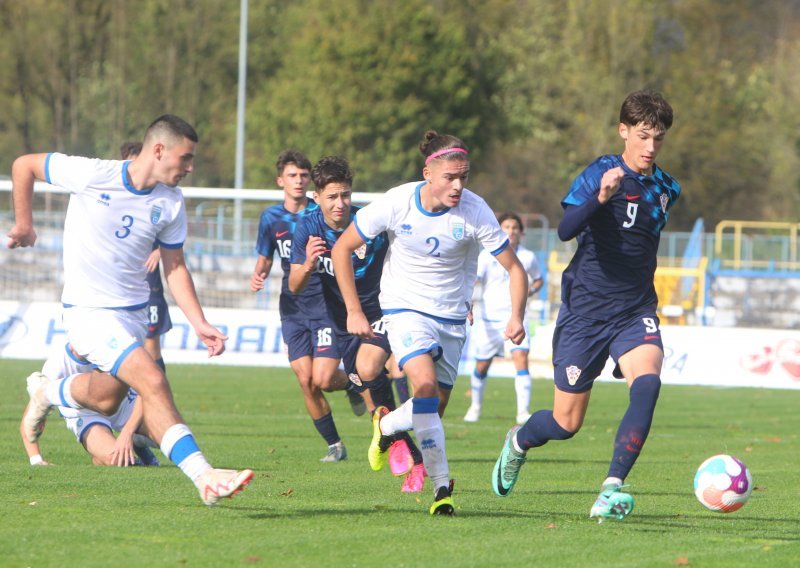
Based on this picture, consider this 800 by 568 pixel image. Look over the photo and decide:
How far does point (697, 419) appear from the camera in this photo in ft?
53.2

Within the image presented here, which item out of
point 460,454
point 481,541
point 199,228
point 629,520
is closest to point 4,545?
point 481,541

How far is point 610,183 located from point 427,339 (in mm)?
1628

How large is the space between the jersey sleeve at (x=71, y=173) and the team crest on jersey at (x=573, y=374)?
2923 millimetres

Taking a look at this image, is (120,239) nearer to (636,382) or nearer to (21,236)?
(21,236)

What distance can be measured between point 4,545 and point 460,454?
19.6 ft

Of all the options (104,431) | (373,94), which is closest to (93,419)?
(104,431)

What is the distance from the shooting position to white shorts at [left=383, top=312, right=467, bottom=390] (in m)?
8.02

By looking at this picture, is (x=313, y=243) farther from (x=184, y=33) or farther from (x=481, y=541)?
(x=184, y=33)

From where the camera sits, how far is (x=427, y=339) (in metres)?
8.08

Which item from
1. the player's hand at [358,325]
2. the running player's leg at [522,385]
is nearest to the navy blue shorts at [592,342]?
the player's hand at [358,325]

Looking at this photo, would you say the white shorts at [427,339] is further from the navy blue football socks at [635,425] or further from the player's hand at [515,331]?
the navy blue football socks at [635,425]

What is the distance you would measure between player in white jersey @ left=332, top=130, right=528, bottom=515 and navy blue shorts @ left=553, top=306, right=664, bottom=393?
310 mm

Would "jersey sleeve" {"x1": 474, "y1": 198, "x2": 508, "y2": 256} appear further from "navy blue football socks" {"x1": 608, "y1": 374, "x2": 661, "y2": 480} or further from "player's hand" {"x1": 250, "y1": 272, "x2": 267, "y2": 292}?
"player's hand" {"x1": 250, "y1": 272, "x2": 267, "y2": 292}

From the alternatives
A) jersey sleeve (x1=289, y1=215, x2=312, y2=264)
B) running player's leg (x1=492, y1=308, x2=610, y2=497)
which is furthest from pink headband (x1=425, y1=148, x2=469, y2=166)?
jersey sleeve (x1=289, y1=215, x2=312, y2=264)
